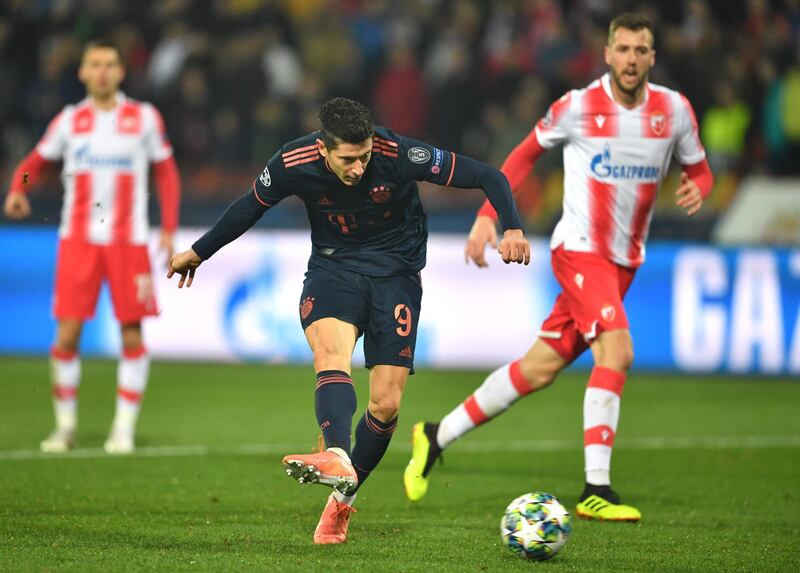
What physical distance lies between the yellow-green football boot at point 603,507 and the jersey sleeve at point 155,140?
3979mm

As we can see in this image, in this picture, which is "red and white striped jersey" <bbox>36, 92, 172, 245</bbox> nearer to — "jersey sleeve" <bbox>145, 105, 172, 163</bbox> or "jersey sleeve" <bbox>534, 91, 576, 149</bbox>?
"jersey sleeve" <bbox>145, 105, 172, 163</bbox>

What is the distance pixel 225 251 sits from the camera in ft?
45.0

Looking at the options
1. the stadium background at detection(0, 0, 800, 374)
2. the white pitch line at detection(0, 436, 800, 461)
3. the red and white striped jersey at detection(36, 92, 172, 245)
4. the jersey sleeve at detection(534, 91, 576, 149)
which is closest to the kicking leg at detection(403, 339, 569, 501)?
the jersey sleeve at detection(534, 91, 576, 149)

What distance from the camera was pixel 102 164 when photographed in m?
9.45

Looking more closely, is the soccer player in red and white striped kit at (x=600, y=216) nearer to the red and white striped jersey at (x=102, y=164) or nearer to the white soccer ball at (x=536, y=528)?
the white soccer ball at (x=536, y=528)

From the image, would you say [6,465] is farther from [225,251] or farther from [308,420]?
[225,251]

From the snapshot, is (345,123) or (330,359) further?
(330,359)

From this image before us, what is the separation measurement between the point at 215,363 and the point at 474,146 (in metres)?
3.83

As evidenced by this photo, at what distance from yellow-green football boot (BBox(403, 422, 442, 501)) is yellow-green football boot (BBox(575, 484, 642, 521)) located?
0.85 meters

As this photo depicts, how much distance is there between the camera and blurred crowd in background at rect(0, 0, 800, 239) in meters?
14.7

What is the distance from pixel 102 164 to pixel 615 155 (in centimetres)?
361

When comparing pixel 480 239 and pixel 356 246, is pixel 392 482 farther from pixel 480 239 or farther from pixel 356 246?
pixel 356 246

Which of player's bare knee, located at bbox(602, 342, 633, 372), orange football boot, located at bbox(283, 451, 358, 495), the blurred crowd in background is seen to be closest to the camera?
orange football boot, located at bbox(283, 451, 358, 495)

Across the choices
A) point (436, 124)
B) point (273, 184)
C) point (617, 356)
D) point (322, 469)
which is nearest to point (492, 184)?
point (273, 184)
